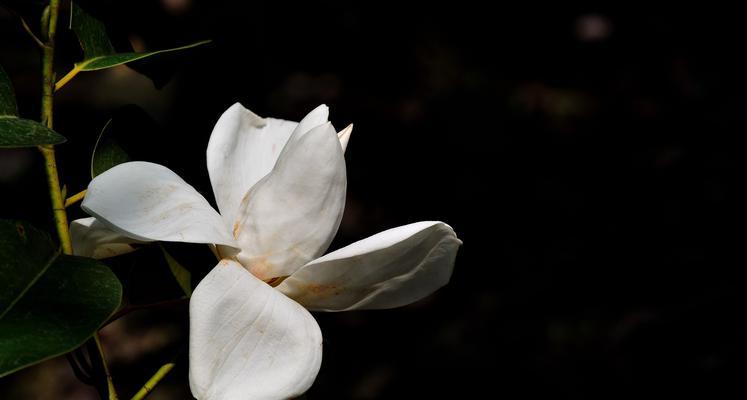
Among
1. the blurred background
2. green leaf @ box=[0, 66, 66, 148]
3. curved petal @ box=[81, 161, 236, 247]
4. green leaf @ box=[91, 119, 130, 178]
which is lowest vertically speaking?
the blurred background

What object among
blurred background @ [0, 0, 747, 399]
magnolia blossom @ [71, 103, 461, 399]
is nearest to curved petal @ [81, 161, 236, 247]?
magnolia blossom @ [71, 103, 461, 399]

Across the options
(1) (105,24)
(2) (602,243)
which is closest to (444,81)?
(2) (602,243)

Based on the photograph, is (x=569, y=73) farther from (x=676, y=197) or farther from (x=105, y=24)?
(x=105, y=24)

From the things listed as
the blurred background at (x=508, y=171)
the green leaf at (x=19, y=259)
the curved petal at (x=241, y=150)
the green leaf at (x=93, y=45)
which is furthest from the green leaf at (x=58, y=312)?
the blurred background at (x=508, y=171)

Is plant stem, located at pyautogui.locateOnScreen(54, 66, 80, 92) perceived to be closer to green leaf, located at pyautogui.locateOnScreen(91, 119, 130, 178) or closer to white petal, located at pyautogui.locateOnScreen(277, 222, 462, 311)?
green leaf, located at pyautogui.locateOnScreen(91, 119, 130, 178)

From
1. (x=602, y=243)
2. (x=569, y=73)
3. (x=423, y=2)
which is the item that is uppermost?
(x=423, y=2)
